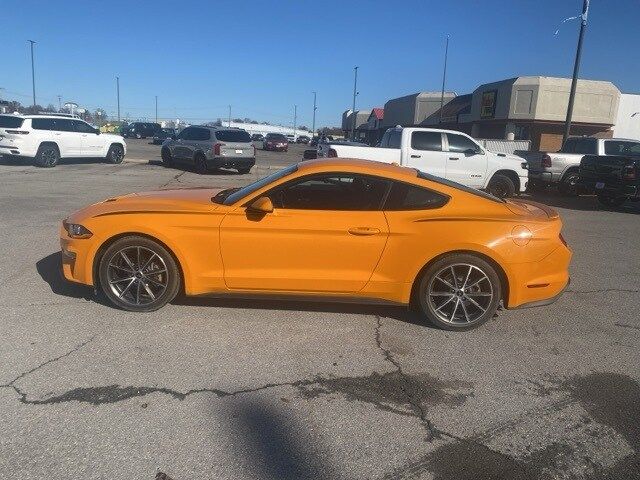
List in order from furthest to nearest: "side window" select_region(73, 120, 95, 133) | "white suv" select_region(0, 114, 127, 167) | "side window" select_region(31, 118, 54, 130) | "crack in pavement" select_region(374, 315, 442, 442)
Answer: "side window" select_region(73, 120, 95, 133) → "side window" select_region(31, 118, 54, 130) → "white suv" select_region(0, 114, 127, 167) → "crack in pavement" select_region(374, 315, 442, 442)

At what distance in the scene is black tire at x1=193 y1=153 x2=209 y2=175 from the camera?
18734 millimetres

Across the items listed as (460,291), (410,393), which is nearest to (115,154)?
(460,291)

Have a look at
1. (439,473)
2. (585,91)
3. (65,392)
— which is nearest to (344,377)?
(439,473)

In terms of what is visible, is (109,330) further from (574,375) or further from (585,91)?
(585,91)

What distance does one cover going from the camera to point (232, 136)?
18859mm

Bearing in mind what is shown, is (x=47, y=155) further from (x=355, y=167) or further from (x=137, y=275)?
(x=355, y=167)

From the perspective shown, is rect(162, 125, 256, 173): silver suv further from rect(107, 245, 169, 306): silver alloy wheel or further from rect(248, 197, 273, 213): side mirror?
rect(248, 197, 273, 213): side mirror

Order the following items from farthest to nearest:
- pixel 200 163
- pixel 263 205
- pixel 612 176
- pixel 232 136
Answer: pixel 200 163
pixel 232 136
pixel 612 176
pixel 263 205

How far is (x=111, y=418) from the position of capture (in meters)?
2.96

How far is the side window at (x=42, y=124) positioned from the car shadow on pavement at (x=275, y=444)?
1802 centimetres

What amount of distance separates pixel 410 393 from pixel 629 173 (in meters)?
11.4

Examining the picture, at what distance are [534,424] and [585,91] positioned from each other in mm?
35191

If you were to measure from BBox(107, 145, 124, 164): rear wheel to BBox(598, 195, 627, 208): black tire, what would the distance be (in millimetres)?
17908

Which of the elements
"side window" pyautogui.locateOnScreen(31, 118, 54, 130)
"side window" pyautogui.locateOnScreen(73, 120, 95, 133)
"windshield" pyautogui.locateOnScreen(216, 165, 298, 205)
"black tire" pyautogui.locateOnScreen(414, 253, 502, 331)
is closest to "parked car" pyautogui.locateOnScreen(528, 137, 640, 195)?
"black tire" pyautogui.locateOnScreen(414, 253, 502, 331)
